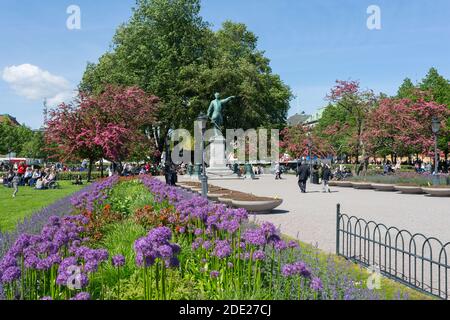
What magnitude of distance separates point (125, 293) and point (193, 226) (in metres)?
2.29

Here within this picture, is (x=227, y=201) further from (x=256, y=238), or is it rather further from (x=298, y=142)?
(x=298, y=142)

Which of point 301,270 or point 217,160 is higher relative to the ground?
point 217,160

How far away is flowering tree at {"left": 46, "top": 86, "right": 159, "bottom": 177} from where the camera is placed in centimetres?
2619

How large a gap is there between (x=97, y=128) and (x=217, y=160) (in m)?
14.4

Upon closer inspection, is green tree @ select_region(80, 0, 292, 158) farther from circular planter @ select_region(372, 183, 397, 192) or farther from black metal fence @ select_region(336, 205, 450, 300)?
black metal fence @ select_region(336, 205, 450, 300)

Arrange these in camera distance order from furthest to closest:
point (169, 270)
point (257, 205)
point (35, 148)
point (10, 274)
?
point (35, 148) < point (257, 205) < point (169, 270) < point (10, 274)

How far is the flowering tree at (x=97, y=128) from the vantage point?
26.2m

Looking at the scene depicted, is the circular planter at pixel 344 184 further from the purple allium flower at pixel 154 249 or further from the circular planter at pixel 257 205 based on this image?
the purple allium flower at pixel 154 249

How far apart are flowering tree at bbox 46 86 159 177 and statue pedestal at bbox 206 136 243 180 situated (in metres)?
8.65

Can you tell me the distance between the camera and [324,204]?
1697cm

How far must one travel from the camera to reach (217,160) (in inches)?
1519

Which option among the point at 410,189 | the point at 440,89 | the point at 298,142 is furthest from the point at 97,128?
the point at 440,89
